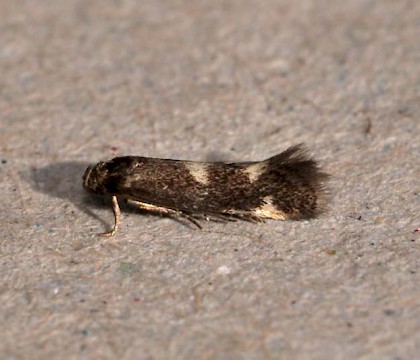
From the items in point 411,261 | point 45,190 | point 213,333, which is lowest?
point 45,190

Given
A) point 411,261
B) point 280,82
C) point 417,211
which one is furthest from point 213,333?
point 280,82

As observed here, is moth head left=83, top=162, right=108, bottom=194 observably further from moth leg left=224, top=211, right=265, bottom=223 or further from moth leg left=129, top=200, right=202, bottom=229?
moth leg left=224, top=211, right=265, bottom=223

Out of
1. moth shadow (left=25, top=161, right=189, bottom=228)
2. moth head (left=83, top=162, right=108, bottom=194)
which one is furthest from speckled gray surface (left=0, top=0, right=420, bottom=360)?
moth head (left=83, top=162, right=108, bottom=194)

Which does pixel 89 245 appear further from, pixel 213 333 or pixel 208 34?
pixel 208 34

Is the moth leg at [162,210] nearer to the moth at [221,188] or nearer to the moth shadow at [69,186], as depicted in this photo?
the moth at [221,188]

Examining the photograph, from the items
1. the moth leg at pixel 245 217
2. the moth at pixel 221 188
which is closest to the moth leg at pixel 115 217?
the moth at pixel 221 188

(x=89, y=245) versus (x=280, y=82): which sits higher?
(x=280, y=82)

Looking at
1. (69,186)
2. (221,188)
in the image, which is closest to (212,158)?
(221,188)
